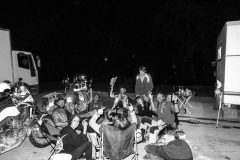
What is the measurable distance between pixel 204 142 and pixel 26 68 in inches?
368

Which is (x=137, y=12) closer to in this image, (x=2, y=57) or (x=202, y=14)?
(x=202, y=14)

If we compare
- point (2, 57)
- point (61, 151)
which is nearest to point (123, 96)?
point (61, 151)

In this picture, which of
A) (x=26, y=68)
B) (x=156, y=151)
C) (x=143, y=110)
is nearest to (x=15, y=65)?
(x=26, y=68)

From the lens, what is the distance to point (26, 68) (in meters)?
12.4

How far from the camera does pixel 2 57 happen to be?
990 cm

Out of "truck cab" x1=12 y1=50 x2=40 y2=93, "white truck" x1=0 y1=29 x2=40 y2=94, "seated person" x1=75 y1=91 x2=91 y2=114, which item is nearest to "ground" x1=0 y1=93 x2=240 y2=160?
"seated person" x1=75 y1=91 x2=91 y2=114

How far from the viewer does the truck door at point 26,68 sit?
12.1 meters

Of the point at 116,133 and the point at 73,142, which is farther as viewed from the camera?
the point at 116,133

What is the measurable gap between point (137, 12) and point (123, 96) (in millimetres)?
24950

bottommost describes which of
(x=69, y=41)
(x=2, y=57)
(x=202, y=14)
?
(x=2, y=57)

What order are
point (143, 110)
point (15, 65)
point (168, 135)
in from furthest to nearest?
point (15, 65) < point (143, 110) < point (168, 135)

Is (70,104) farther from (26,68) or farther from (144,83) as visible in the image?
(26,68)

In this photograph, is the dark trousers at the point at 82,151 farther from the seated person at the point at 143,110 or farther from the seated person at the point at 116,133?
the seated person at the point at 143,110

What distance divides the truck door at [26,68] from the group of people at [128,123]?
221 inches
